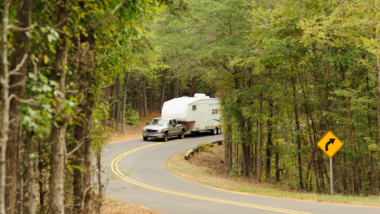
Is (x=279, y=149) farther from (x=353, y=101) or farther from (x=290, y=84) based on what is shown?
(x=353, y=101)

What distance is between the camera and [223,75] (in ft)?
61.0

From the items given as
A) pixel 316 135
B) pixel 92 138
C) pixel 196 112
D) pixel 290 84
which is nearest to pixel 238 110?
pixel 290 84

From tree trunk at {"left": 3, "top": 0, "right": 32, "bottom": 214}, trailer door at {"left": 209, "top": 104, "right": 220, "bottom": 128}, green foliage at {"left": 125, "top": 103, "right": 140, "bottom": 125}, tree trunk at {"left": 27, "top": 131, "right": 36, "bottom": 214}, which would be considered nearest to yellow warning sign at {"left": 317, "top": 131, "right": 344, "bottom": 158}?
tree trunk at {"left": 27, "top": 131, "right": 36, "bottom": 214}

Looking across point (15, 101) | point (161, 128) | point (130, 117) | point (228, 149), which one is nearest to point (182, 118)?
point (161, 128)

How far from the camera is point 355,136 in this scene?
1595 cm

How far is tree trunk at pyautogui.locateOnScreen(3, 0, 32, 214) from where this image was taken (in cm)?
384

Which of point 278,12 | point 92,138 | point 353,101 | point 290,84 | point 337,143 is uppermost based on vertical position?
point 278,12

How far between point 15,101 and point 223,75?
15529mm

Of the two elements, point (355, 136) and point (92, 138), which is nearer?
point (92, 138)

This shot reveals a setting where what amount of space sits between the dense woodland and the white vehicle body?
7301 millimetres

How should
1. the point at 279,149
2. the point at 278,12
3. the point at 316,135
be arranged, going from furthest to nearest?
the point at 279,149 → the point at 316,135 → the point at 278,12

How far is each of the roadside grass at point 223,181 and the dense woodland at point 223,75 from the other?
2.10 metres

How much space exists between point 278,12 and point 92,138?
11906 millimetres

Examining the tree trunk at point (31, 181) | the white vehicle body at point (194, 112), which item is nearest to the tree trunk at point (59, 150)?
the tree trunk at point (31, 181)
